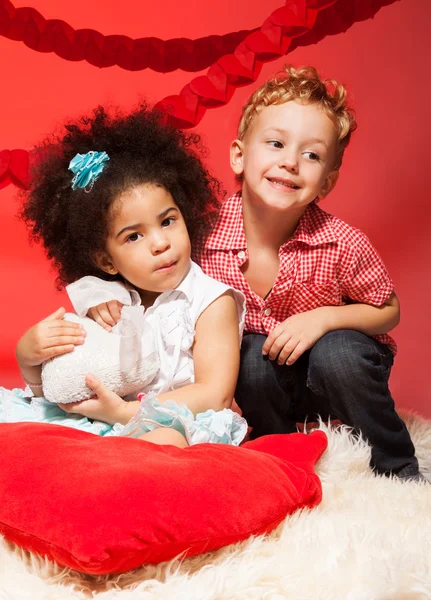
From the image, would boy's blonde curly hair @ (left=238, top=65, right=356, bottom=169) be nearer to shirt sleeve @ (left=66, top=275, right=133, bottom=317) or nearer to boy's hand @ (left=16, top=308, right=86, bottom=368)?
shirt sleeve @ (left=66, top=275, right=133, bottom=317)

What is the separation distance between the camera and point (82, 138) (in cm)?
143

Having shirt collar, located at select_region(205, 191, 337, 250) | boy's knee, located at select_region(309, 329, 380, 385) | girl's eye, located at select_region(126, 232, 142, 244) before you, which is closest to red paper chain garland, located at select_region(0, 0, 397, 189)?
shirt collar, located at select_region(205, 191, 337, 250)

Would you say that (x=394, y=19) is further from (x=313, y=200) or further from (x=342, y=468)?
(x=342, y=468)

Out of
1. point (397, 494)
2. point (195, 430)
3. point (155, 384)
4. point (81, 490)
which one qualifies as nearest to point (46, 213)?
point (155, 384)

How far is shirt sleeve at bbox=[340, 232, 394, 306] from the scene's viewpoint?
4.80 ft

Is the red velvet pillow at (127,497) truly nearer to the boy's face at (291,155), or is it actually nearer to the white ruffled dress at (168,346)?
the white ruffled dress at (168,346)

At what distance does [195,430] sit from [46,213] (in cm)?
52

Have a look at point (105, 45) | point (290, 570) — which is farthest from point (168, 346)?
point (105, 45)

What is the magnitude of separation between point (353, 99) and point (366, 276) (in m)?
0.99

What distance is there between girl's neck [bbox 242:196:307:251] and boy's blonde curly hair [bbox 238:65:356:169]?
0.15m

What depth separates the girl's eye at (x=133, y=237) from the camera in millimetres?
1338

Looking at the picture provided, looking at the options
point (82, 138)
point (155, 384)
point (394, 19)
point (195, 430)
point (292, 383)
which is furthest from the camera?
point (394, 19)

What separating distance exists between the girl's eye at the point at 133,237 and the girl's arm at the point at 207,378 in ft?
0.59

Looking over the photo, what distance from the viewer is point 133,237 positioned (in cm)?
134
